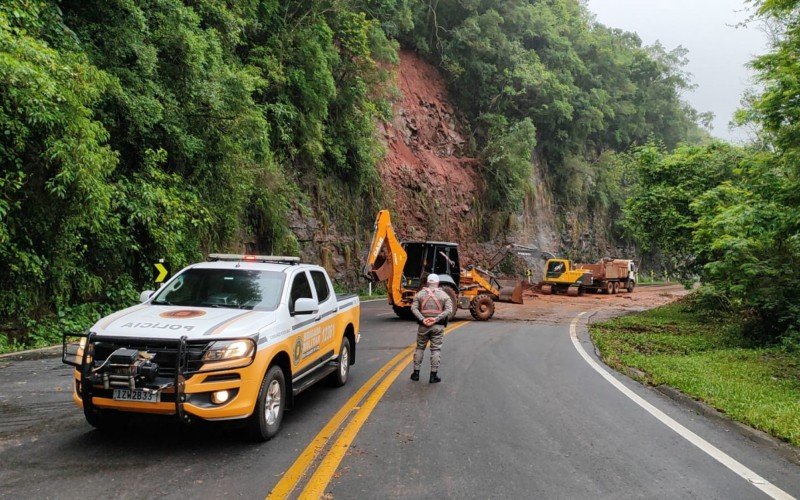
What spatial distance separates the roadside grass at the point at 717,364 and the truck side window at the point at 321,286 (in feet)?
17.8

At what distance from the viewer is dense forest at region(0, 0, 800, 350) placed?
33.6 feet

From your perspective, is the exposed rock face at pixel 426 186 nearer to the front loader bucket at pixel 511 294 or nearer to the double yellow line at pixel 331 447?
the front loader bucket at pixel 511 294

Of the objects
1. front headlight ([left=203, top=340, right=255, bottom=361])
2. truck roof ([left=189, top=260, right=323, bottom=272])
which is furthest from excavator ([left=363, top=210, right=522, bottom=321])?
front headlight ([left=203, top=340, right=255, bottom=361])

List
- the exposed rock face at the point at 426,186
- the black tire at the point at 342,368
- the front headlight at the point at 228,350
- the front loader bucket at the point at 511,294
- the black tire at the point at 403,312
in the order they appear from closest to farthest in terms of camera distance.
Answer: the front headlight at the point at 228,350 → the black tire at the point at 342,368 → the black tire at the point at 403,312 → the front loader bucket at the point at 511,294 → the exposed rock face at the point at 426,186

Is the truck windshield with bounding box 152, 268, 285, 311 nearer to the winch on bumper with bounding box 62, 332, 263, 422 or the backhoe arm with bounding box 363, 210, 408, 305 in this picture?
the winch on bumper with bounding box 62, 332, 263, 422

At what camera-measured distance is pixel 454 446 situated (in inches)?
208

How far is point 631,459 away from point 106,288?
1253cm

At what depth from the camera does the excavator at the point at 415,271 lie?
54.4ft

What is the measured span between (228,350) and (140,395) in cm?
80

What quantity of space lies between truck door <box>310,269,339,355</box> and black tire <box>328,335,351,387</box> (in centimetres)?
23

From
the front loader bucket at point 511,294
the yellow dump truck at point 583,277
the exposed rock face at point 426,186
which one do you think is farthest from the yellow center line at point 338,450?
the yellow dump truck at point 583,277

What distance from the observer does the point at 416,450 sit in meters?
5.13

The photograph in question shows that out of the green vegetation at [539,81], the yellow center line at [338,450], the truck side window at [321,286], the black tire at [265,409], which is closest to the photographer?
the yellow center line at [338,450]

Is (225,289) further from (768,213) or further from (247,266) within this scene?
(768,213)
